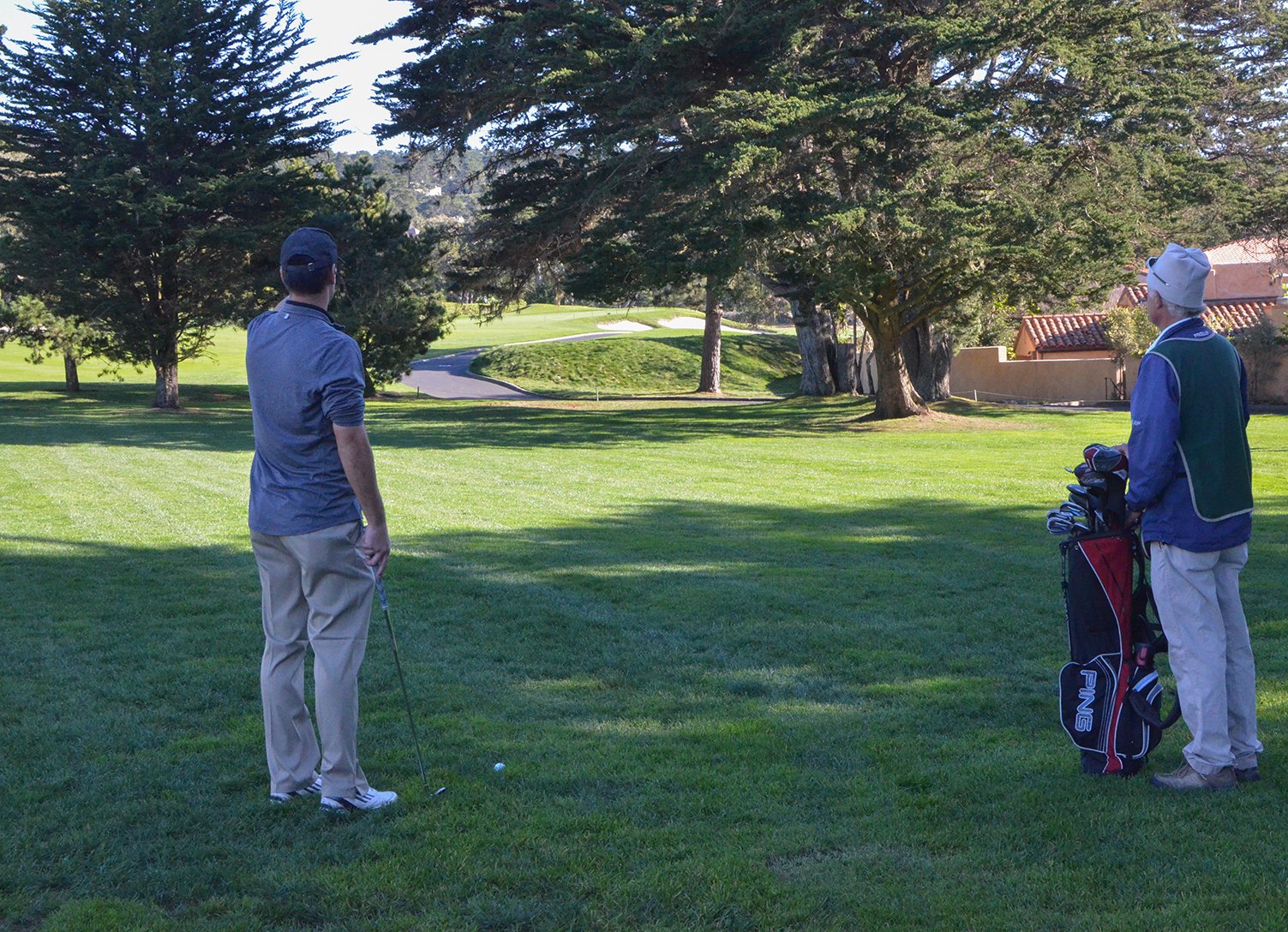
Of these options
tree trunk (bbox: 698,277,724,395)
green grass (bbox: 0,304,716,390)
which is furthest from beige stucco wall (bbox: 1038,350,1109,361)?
green grass (bbox: 0,304,716,390)

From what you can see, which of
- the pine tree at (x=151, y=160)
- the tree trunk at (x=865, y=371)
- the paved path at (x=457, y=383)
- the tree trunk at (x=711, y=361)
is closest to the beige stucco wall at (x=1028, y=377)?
the tree trunk at (x=865, y=371)

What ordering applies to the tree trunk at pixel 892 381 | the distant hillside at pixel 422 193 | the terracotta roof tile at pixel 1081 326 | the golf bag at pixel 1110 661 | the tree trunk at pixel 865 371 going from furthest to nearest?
the distant hillside at pixel 422 193
the tree trunk at pixel 865 371
the terracotta roof tile at pixel 1081 326
the tree trunk at pixel 892 381
the golf bag at pixel 1110 661

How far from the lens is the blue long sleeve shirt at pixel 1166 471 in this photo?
14.7ft

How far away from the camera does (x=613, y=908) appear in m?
3.68

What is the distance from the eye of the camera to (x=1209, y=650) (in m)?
4.52

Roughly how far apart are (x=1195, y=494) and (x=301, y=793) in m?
3.53

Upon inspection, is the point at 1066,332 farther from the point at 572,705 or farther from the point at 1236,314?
the point at 572,705

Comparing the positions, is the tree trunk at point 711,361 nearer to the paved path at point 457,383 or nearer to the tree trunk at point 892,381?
the paved path at point 457,383

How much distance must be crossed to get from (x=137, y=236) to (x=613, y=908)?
31.2 m

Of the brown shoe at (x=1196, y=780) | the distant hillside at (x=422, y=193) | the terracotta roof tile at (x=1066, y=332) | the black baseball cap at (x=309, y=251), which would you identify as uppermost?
the distant hillside at (x=422, y=193)

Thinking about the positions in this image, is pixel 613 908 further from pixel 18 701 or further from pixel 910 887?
pixel 18 701

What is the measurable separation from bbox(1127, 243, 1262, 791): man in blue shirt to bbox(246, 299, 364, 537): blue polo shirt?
2919mm

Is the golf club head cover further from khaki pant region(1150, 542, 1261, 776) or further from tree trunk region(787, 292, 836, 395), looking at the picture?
tree trunk region(787, 292, 836, 395)

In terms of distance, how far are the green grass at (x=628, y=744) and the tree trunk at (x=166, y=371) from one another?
74.1 feet
